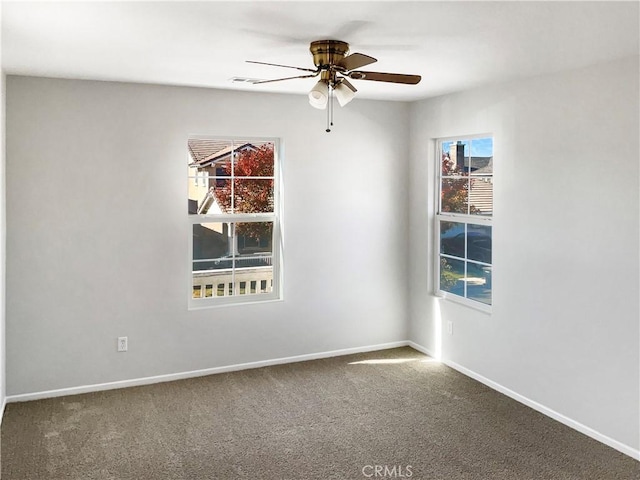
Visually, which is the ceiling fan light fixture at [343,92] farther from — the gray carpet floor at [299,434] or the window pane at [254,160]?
the gray carpet floor at [299,434]

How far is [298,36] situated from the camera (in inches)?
121

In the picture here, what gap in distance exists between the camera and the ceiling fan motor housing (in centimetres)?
314

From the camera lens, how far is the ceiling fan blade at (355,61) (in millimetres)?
2871

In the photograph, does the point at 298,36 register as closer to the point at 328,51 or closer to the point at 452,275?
the point at 328,51

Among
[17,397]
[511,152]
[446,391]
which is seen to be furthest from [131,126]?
[446,391]

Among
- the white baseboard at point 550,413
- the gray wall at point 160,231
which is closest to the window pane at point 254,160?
the gray wall at point 160,231

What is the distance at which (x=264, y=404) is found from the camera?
4336mm

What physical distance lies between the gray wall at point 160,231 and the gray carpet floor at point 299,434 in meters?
0.41

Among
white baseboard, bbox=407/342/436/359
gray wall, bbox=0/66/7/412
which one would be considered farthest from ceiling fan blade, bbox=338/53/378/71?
white baseboard, bbox=407/342/436/359

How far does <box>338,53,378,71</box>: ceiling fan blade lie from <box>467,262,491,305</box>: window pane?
7.92ft

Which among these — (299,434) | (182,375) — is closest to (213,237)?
(182,375)

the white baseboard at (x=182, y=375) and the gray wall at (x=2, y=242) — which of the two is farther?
the white baseboard at (x=182, y=375)

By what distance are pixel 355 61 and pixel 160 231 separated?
2.44 m

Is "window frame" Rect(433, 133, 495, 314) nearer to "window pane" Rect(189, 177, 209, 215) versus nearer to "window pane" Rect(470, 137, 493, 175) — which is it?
"window pane" Rect(470, 137, 493, 175)
